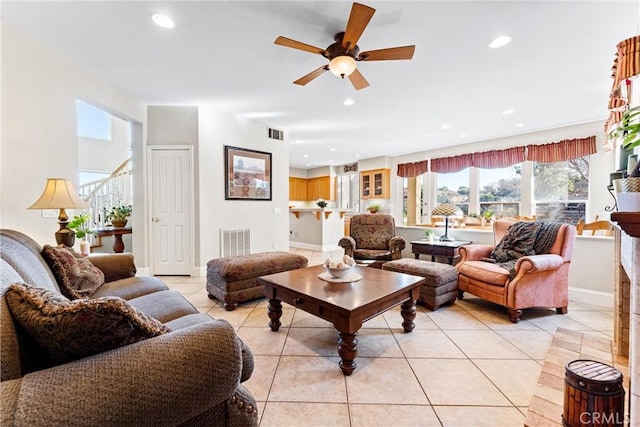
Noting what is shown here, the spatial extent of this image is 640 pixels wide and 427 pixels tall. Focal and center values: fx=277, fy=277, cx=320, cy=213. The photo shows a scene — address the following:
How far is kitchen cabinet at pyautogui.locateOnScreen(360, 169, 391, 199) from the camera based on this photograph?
24.1 feet

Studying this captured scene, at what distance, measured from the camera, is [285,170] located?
17.3 ft

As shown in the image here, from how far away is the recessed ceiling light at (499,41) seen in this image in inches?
92.7

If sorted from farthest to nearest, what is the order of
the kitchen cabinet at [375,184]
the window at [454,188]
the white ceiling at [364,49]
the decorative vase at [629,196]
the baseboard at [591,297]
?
the kitchen cabinet at [375,184], the window at [454,188], the baseboard at [591,297], the white ceiling at [364,49], the decorative vase at [629,196]

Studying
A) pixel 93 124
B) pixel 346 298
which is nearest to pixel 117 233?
pixel 346 298

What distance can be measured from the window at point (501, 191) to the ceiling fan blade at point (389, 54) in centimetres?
433

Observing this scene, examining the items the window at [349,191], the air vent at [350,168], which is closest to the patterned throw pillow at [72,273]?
the window at [349,191]

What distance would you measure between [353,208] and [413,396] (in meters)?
7.36

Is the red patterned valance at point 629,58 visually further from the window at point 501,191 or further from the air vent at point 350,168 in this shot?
the air vent at point 350,168

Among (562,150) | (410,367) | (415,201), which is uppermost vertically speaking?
(562,150)

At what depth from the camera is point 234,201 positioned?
4.61 m

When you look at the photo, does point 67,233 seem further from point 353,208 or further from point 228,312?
point 353,208

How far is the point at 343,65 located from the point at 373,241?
283 centimetres

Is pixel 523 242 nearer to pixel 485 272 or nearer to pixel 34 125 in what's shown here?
pixel 485 272

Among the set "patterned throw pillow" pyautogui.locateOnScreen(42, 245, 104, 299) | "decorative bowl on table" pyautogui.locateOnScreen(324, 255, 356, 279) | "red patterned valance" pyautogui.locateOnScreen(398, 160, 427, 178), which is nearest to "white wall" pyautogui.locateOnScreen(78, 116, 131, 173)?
"patterned throw pillow" pyautogui.locateOnScreen(42, 245, 104, 299)
